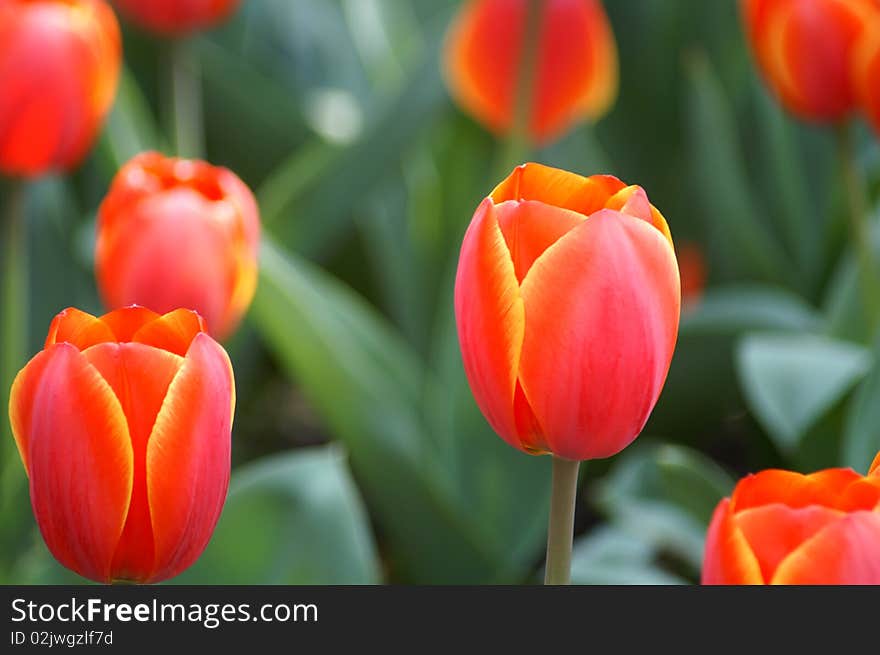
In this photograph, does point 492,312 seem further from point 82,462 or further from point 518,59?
point 518,59

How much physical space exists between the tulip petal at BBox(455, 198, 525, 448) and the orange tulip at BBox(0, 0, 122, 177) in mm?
499

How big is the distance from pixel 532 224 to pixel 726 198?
76cm

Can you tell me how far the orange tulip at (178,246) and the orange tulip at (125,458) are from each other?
30 centimetres

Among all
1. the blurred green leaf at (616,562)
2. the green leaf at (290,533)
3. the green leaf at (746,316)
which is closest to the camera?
the green leaf at (290,533)

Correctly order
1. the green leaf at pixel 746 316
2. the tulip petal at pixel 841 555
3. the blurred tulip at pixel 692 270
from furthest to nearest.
A: 1. the blurred tulip at pixel 692 270
2. the green leaf at pixel 746 316
3. the tulip petal at pixel 841 555

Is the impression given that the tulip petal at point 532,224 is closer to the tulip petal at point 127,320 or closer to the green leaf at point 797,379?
the tulip petal at point 127,320

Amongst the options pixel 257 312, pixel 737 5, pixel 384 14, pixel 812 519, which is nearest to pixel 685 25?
pixel 737 5

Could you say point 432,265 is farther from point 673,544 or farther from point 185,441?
point 185,441

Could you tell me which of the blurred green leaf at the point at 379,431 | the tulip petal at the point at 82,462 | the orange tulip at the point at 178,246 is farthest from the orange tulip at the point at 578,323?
the blurred green leaf at the point at 379,431

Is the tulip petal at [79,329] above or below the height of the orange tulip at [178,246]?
below

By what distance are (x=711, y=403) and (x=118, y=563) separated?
715 mm

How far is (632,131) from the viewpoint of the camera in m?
1.35

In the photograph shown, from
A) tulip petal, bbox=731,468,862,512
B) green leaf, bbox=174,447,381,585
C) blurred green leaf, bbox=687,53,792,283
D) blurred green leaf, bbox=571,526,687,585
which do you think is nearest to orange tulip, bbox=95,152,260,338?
green leaf, bbox=174,447,381,585

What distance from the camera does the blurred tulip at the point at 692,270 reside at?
3.85 feet
